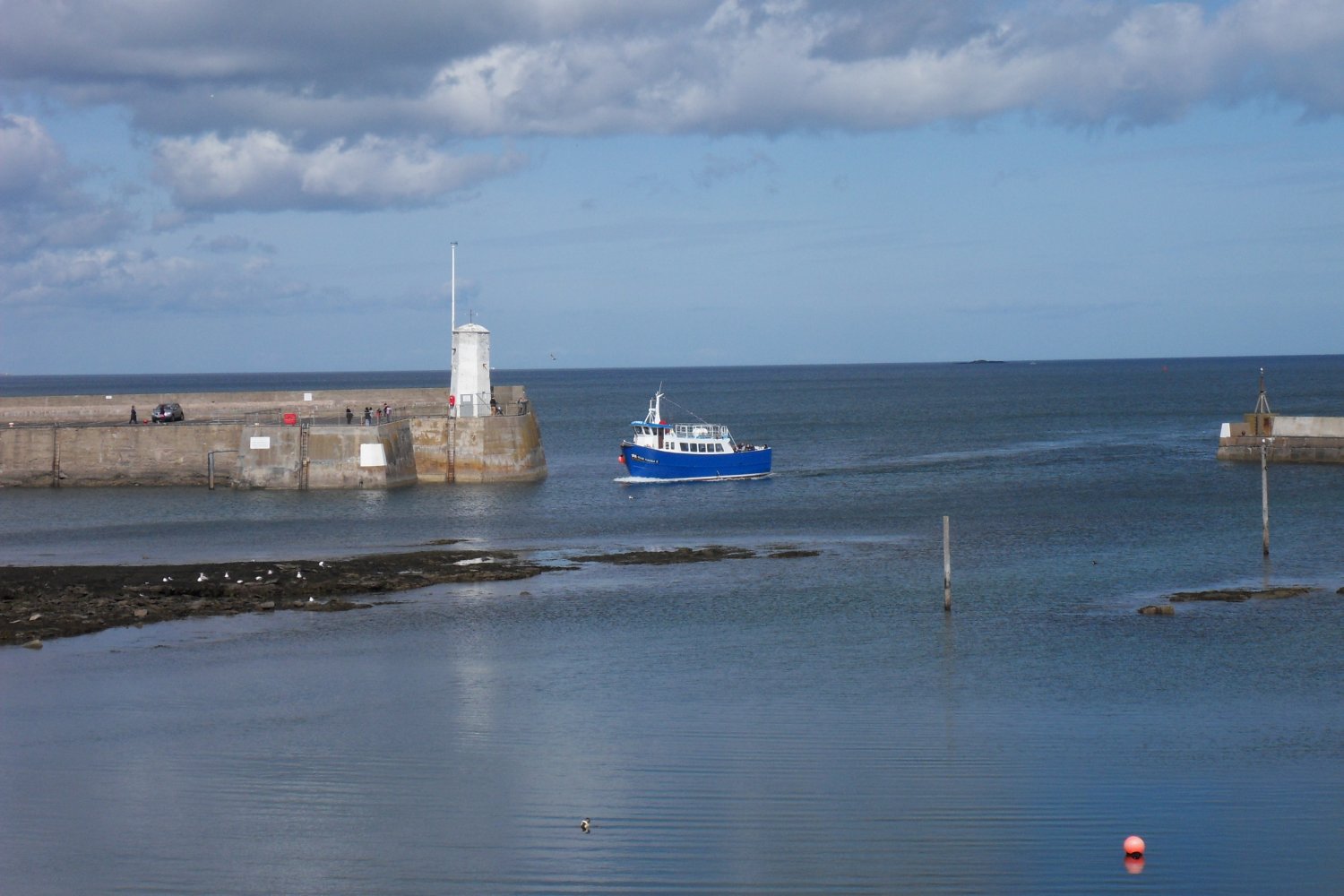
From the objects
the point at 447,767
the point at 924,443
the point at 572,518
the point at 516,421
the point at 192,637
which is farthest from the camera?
the point at 924,443

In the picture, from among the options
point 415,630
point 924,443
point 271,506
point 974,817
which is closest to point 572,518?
point 271,506

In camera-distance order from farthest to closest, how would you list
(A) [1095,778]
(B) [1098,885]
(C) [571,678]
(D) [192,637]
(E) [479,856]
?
(D) [192,637] < (C) [571,678] < (A) [1095,778] < (E) [479,856] < (B) [1098,885]

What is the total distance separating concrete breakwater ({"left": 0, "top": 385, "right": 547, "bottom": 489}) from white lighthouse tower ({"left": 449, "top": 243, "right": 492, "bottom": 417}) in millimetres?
623

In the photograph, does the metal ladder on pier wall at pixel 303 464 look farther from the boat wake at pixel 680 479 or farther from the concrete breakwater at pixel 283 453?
the boat wake at pixel 680 479

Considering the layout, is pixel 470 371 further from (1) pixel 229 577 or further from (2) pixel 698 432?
(1) pixel 229 577

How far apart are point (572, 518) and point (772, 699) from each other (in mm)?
26493

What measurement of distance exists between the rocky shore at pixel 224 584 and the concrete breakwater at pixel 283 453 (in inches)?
654

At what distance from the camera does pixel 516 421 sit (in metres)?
57.6

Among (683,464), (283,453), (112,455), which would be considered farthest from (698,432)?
(112,455)

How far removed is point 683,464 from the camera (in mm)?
60031

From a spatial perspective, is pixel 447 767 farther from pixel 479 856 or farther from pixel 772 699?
pixel 772 699

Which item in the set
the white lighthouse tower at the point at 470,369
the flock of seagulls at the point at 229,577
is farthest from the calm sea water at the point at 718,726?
the white lighthouse tower at the point at 470,369

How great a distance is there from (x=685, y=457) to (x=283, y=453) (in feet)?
55.8

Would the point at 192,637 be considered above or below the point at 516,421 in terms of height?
below
